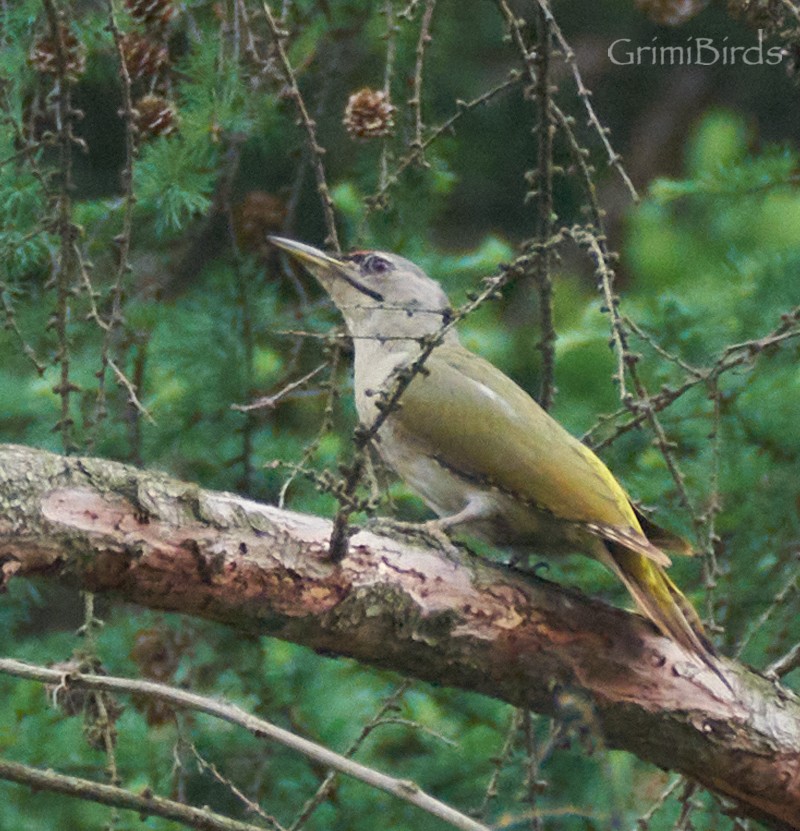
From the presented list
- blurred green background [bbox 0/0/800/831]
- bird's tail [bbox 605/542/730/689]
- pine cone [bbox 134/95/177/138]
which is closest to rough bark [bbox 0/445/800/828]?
bird's tail [bbox 605/542/730/689]

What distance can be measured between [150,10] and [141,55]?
114 mm

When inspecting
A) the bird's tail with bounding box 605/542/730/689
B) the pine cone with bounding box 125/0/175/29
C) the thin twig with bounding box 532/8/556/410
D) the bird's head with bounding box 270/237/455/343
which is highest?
the pine cone with bounding box 125/0/175/29

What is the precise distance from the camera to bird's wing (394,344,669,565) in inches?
108

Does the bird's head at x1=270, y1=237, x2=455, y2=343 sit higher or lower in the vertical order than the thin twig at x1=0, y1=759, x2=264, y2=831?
higher

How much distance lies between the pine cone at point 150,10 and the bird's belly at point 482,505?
0.98 metres

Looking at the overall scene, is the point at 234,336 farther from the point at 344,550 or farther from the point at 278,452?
the point at 344,550

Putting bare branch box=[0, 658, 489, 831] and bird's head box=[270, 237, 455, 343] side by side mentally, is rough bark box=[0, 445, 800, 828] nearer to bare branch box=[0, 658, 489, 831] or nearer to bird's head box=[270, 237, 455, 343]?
bare branch box=[0, 658, 489, 831]

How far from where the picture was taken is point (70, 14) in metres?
2.74

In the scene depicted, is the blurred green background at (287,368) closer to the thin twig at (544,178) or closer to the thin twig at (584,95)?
the thin twig at (544,178)

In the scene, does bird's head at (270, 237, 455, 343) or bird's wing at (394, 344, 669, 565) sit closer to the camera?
bird's wing at (394, 344, 669, 565)

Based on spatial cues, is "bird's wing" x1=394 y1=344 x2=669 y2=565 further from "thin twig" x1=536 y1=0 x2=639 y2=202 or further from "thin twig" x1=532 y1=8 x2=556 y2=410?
"thin twig" x1=536 y1=0 x2=639 y2=202

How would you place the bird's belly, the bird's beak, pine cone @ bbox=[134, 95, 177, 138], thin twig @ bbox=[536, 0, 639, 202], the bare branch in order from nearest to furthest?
1. the bare branch
2. thin twig @ bbox=[536, 0, 639, 202]
3. the bird's belly
4. pine cone @ bbox=[134, 95, 177, 138]
5. the bird's beak

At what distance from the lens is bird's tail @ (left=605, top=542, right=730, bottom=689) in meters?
2.61

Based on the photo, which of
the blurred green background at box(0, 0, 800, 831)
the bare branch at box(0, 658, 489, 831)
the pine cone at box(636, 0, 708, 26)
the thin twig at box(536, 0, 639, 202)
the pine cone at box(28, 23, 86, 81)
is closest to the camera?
the bare branch at box(0, 658, 489, 831)
